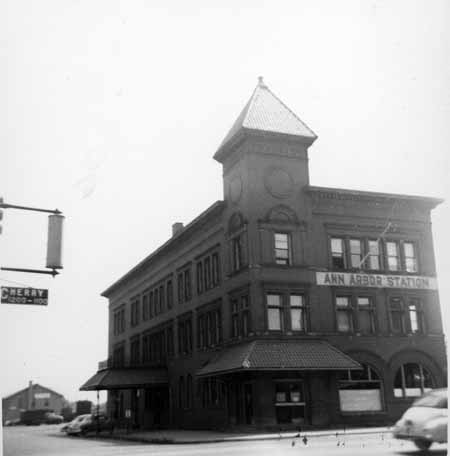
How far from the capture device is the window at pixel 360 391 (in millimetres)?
31484

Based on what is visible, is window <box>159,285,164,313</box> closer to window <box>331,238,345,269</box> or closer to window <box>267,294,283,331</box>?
window <box>267,294,283,331</box>

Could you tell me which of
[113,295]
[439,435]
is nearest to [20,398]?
[113,295]

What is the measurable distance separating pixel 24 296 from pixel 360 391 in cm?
2132

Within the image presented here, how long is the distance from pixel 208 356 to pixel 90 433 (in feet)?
28.7

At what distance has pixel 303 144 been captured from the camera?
110 ft

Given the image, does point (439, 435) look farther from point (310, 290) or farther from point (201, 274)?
point (201, 274)

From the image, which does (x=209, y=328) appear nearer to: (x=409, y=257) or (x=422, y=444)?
(x=409, y=257)

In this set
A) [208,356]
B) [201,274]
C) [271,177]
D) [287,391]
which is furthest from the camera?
[201,274]

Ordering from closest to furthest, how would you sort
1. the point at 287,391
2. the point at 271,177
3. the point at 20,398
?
1. the point at 287,391
2. the point at 271,177
3. the point at 20,398

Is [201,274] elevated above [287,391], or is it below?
above

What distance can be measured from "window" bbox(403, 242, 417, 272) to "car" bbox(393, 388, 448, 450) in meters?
20.1

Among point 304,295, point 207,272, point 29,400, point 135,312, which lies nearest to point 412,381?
point 304,295

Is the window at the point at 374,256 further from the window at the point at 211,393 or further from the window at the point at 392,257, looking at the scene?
the window at the point at 211,393

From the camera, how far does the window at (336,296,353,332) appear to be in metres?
32.8
